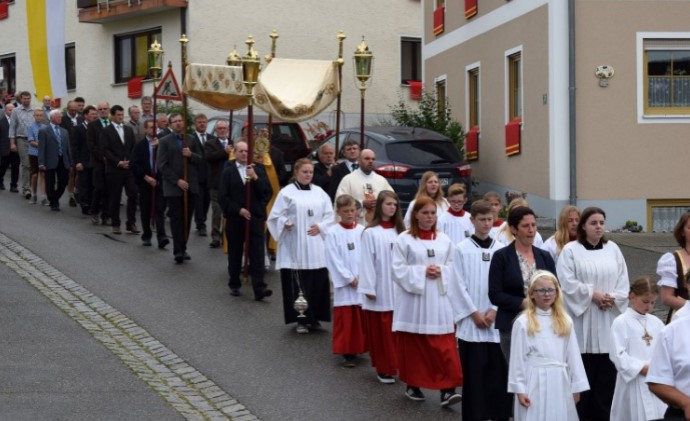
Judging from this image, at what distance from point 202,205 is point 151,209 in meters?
0.88

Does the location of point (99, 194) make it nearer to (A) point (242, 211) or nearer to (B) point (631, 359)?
(A) point (242, 211)

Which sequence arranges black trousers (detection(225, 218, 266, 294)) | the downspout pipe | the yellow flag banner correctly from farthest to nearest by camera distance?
1. the yellow flag banner
2. the downspout pipe
3. black trousers (detection(225, 218, 266, 294))

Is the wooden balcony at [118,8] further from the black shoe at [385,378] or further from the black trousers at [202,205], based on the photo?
the black shoe at [385,378]

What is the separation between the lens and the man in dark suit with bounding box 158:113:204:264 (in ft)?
60.8

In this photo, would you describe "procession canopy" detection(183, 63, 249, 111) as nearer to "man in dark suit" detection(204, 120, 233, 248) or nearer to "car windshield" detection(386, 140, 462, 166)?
"man in dark suit" detection(204, 120, 233, 248)

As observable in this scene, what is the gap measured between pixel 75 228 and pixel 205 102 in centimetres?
449

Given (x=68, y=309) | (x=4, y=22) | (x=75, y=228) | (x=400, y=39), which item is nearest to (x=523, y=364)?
(x=68, y=309)

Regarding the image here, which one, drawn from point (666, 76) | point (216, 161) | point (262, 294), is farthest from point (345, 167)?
point (666, 76)

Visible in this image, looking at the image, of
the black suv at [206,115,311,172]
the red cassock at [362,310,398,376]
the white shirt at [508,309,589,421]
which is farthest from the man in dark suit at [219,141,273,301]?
the black suv at [206,115,311,172]

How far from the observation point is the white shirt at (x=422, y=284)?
1116 cm

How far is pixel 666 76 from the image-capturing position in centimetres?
2300

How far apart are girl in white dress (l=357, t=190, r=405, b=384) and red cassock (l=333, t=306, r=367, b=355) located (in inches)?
11.2

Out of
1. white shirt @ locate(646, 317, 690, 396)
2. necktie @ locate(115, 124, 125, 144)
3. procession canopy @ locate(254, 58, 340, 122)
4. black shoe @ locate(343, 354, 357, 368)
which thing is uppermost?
procession canopy @ locate(254, 58, 340, 122)

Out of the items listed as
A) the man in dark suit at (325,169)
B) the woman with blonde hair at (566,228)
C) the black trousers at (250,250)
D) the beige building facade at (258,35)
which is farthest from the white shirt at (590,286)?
the beige building facade at (258,35)
